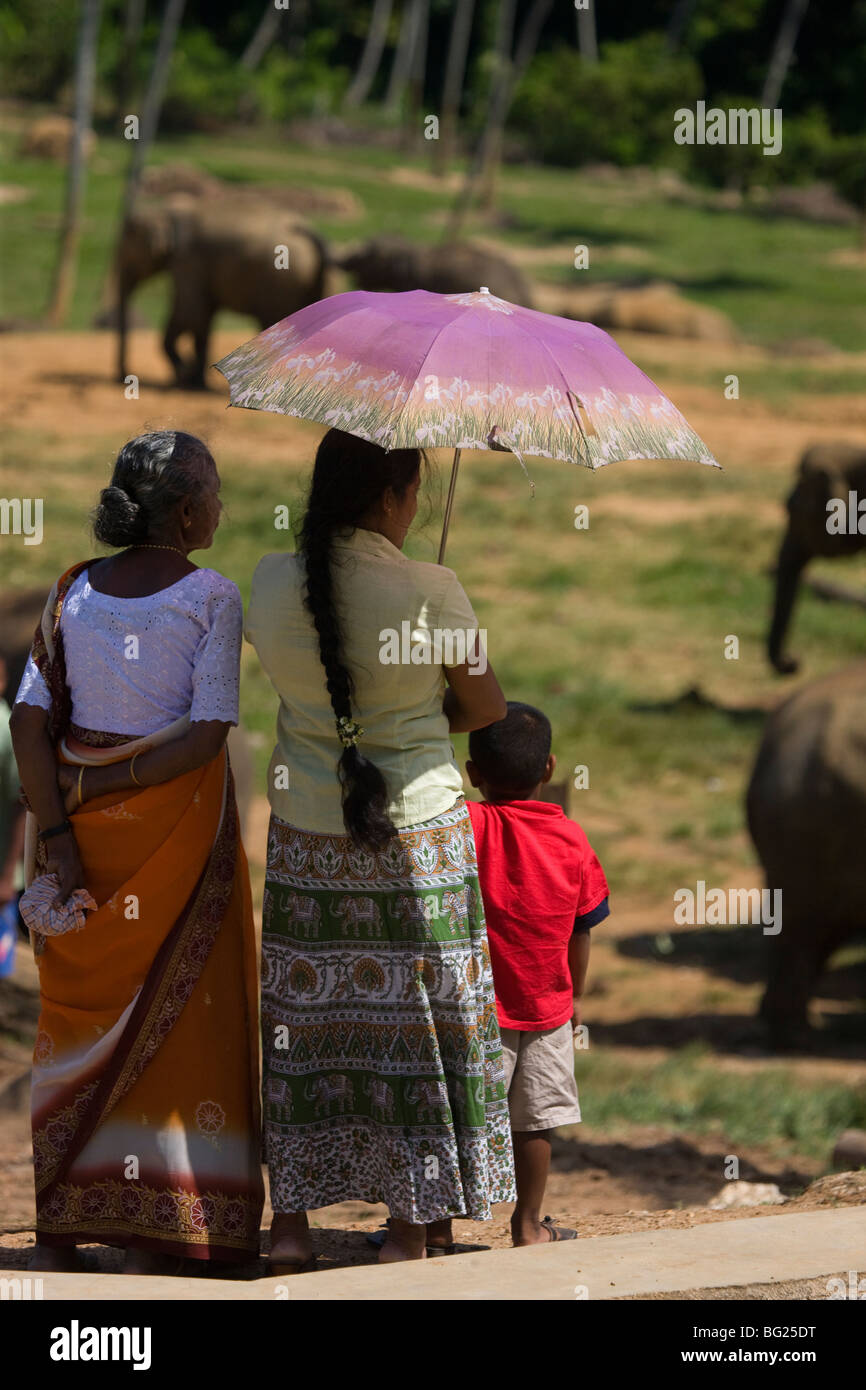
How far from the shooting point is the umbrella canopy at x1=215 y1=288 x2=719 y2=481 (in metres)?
3.71

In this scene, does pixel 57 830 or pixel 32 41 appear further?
pixel 32 41

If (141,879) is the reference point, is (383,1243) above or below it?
below

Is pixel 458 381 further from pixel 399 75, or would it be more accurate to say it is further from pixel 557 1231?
pixel 399 75

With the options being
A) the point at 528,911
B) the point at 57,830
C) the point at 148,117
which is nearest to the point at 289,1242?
the point at 528,911

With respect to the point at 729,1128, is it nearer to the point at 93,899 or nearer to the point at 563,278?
the point at 93,899

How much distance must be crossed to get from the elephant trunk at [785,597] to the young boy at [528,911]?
946cm

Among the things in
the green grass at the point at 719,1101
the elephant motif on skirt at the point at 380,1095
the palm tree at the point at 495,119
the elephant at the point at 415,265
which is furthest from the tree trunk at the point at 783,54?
the elephant motif on skirt at the point at 380,1095

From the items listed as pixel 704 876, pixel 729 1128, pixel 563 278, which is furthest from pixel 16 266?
pixel 729 1128

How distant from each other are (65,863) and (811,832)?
5159 millimetres

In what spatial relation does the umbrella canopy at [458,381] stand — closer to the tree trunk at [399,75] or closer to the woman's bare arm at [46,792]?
the woman's bare arm at [46,792]

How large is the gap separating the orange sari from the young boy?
59cm

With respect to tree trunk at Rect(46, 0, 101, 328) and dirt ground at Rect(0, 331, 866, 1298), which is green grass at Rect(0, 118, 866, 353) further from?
dirt ground at Rect(0, 331, 866, 1298)

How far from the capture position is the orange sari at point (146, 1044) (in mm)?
3939

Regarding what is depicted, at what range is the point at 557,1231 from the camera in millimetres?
4375
